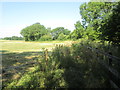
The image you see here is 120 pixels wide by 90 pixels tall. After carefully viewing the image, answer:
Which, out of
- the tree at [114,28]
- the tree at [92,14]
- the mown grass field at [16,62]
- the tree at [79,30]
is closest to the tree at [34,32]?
the tree at [79,30]

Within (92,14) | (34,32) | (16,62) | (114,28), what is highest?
(92,14)

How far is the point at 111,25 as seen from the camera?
528cm

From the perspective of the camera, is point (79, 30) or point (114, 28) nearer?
point (114, 28)

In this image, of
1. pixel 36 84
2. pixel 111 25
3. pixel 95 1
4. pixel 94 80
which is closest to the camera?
pixel 94 80

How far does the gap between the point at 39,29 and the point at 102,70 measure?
62677 millimetres

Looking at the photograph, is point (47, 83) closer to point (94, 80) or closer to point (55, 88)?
point (55, 88)

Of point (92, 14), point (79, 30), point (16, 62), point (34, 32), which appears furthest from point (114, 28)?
point (34, 32)

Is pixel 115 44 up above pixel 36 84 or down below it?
above

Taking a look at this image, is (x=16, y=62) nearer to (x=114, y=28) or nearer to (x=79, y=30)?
(x=114, y=28)

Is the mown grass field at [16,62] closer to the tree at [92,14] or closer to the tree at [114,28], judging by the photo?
the tree at [114,28]

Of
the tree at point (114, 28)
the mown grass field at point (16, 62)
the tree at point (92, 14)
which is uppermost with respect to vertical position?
the tree at point (92, 14)

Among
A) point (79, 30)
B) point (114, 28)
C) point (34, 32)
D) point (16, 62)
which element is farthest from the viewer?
point (34, 32)

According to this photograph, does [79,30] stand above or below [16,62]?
above

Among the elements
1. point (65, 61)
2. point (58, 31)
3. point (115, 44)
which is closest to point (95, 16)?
point (115, 44)
